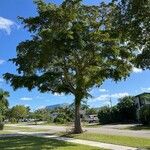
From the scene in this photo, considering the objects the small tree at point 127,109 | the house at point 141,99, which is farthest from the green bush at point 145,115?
the small tree at point 127,109

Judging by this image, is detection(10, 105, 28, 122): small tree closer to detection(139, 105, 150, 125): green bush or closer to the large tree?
detection(139, 105, 150, 125): green bush

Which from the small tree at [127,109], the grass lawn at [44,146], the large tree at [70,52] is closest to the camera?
the grass lawn at [44,146]

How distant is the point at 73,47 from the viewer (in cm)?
3750

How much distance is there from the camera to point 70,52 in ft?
125

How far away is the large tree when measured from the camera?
37594 mm

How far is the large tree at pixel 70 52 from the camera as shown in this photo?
123 feet

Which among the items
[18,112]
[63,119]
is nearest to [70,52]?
[63,119]

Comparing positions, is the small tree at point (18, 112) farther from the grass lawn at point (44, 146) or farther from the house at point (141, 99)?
the grass lawn at point (44, 146)

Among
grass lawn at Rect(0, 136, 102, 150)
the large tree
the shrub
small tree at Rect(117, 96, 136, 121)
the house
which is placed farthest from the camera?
the shrub

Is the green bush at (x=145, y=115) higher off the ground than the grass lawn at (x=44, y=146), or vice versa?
the green bush at (x=145, y=115)

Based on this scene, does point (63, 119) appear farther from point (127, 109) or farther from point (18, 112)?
point (18, 112)

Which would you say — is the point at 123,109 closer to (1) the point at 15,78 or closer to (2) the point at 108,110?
(2) the point at 108,110

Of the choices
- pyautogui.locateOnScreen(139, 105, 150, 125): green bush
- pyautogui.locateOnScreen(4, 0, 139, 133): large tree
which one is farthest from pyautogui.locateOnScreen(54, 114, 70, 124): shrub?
pyautogui.locateOnScreen(4, 0, 139, 133): large tree

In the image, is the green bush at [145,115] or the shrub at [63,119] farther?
the shrub at [63,119]
